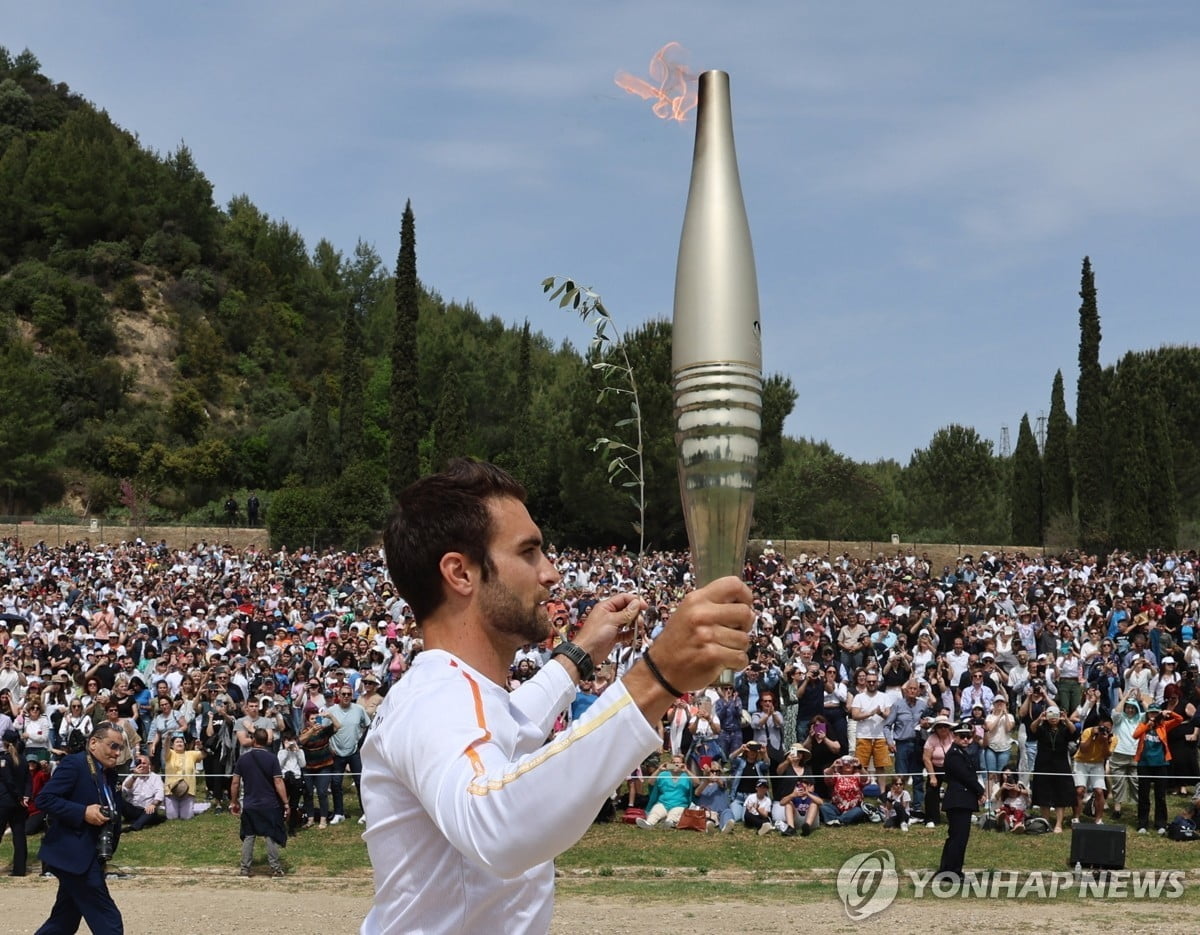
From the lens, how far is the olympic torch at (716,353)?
2047mm

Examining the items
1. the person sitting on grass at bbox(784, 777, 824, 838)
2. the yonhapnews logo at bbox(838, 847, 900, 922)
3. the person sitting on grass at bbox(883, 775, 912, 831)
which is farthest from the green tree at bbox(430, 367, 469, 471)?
the yonhapnews logo at bbox(838, 847, 900, 922)

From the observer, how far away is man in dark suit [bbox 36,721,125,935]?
8.30 meters

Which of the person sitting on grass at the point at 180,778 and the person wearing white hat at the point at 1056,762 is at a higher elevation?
Result: the person wearing white hat at the point at 1056,762

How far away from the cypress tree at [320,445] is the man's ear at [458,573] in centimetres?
5858

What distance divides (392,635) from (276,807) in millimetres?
7385

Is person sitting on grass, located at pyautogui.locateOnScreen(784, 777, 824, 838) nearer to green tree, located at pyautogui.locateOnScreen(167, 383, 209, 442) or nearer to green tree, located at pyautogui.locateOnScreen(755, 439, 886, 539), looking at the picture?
green tree, located at pyautogui.locateOnScreen(755, 439, 886, 539)

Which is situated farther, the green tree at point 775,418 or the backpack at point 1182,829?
the green tree at point 775,418

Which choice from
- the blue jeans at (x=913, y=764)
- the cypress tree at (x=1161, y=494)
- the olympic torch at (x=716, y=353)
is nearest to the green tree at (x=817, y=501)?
the cypress tree at (x=1161, y=494)

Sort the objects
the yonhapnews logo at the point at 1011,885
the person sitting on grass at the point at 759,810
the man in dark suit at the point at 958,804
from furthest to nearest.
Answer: the person sitting on grass at the point at 759,810 < the yonhapnews logo at the point at 1011,885 < the man in dark suit at the point at 958,804

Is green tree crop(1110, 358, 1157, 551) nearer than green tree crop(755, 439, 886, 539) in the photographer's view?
Yes

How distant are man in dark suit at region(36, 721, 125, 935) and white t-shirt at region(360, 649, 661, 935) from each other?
6559 millimetres

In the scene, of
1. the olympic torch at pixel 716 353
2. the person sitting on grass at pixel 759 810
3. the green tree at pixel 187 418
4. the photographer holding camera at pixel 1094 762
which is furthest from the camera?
the green tree at pixel 187 418

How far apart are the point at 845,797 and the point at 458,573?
49.7 feet

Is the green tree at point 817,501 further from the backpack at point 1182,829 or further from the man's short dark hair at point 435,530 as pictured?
the man's short dark hair at point 435,530
